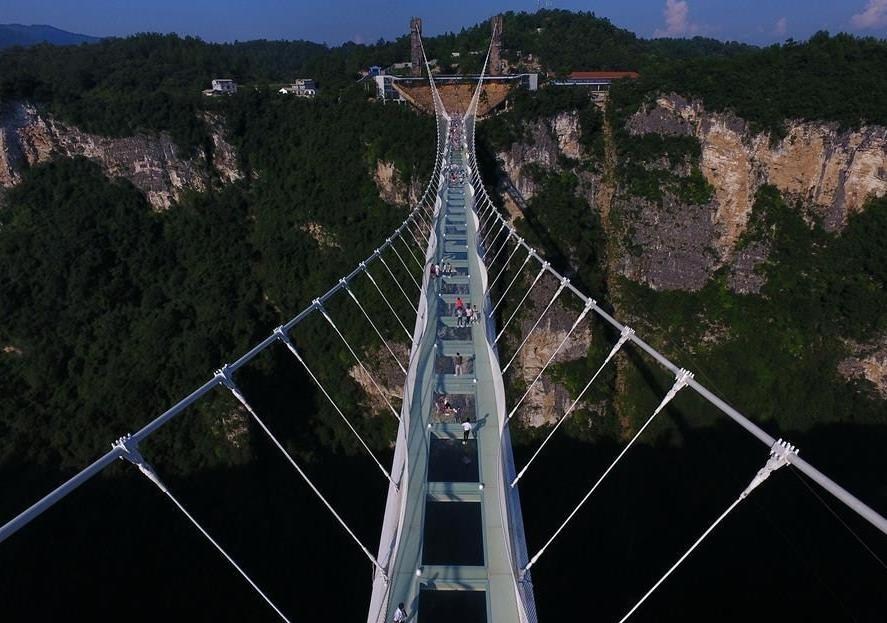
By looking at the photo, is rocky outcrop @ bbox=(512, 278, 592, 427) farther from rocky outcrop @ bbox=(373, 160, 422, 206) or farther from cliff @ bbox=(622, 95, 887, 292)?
Result: rocky outcrop @ bbox=(373, 160, 422, 206)

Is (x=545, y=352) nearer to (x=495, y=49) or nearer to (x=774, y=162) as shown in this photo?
(x=774, y=162)

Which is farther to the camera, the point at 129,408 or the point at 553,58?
the point at 553,58

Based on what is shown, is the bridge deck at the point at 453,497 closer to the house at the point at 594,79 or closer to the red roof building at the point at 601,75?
the house at the point at 594,79

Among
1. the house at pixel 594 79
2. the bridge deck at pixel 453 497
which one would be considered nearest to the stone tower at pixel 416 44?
the house at pixel 594 79

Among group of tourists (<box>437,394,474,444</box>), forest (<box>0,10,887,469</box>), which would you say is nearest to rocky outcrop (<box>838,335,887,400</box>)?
forest (<box>0,10,887,469</box>)

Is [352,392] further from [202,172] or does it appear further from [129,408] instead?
[202,172]

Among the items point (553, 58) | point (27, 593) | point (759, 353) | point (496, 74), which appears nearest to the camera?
point (27, 593)

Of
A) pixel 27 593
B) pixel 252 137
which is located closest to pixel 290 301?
pixel 252 137
